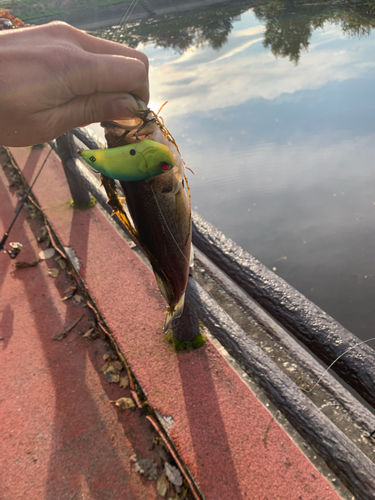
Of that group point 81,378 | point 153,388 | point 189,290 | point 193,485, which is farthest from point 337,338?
point 81,378

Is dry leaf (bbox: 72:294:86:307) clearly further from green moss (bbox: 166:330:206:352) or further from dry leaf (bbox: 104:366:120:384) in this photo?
green moss (bbox: 166:330:206:352)

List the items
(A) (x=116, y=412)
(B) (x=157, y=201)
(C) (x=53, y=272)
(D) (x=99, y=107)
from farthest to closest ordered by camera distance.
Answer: (C) (x=53, y=272), (A) (x=116, y=412), (B) (x=157, y=201), (D) (x=99, y=107)

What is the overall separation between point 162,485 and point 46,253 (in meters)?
3.22

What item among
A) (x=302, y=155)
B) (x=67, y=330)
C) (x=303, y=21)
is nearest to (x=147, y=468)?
(x=67, y=330)

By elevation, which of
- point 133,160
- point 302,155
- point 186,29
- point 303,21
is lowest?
point 302,155

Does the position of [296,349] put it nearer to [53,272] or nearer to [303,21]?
[53,272]

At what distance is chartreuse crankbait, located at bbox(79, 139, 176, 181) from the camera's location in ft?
3.38

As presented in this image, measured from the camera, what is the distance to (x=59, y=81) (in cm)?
105

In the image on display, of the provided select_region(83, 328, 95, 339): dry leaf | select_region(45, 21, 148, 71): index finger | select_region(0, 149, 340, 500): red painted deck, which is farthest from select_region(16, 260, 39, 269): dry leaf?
select_region(45, 21, 148, 71): index finger

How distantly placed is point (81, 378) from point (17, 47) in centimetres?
264

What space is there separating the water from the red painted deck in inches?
131

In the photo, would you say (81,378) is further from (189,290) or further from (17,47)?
(17,47)

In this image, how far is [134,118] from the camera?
114 centimetres

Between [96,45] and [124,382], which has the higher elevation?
[96,45]
